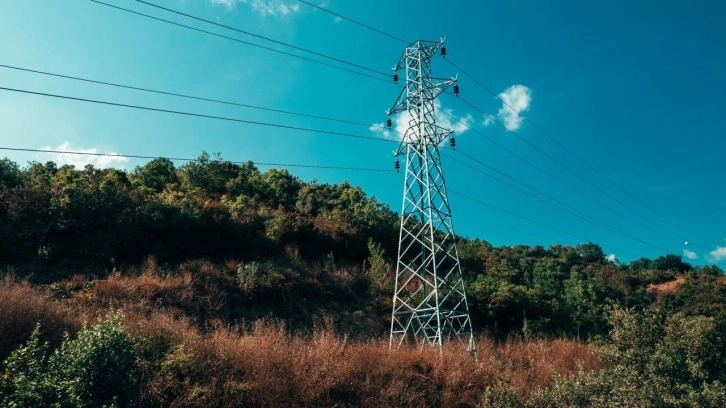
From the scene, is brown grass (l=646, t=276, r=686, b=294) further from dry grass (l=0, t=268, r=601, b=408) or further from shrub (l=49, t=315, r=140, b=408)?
shrub (l=49, t=315, r=140, b=408)

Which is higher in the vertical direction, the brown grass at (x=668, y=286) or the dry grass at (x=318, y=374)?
the brown grass at (x=668, y=286)

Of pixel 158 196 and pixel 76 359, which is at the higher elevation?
pixel 158 196

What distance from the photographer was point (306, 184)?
4319 centimetres

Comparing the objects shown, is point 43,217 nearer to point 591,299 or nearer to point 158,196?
point 158,196

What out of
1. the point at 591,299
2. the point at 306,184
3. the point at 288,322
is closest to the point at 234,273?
the point at 288,322

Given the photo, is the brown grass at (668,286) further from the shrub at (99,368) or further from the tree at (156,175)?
the shrub at (99,368)

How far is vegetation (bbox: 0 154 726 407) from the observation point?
8500 millimetres

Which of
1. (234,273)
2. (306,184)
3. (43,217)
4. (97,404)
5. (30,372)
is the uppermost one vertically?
(306,184)

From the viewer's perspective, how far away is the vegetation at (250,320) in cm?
850

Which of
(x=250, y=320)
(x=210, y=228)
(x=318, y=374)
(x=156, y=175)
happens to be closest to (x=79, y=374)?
(x=318, y=374)

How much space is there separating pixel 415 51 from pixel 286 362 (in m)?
13.3

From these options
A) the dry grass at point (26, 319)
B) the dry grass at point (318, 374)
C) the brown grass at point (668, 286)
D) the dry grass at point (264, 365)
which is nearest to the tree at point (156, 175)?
the dry grass at point (264, 365)

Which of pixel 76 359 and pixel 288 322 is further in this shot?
pixel 288 322

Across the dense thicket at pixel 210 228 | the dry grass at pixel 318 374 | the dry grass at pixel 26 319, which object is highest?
the dense thicket at pixel 210 228
